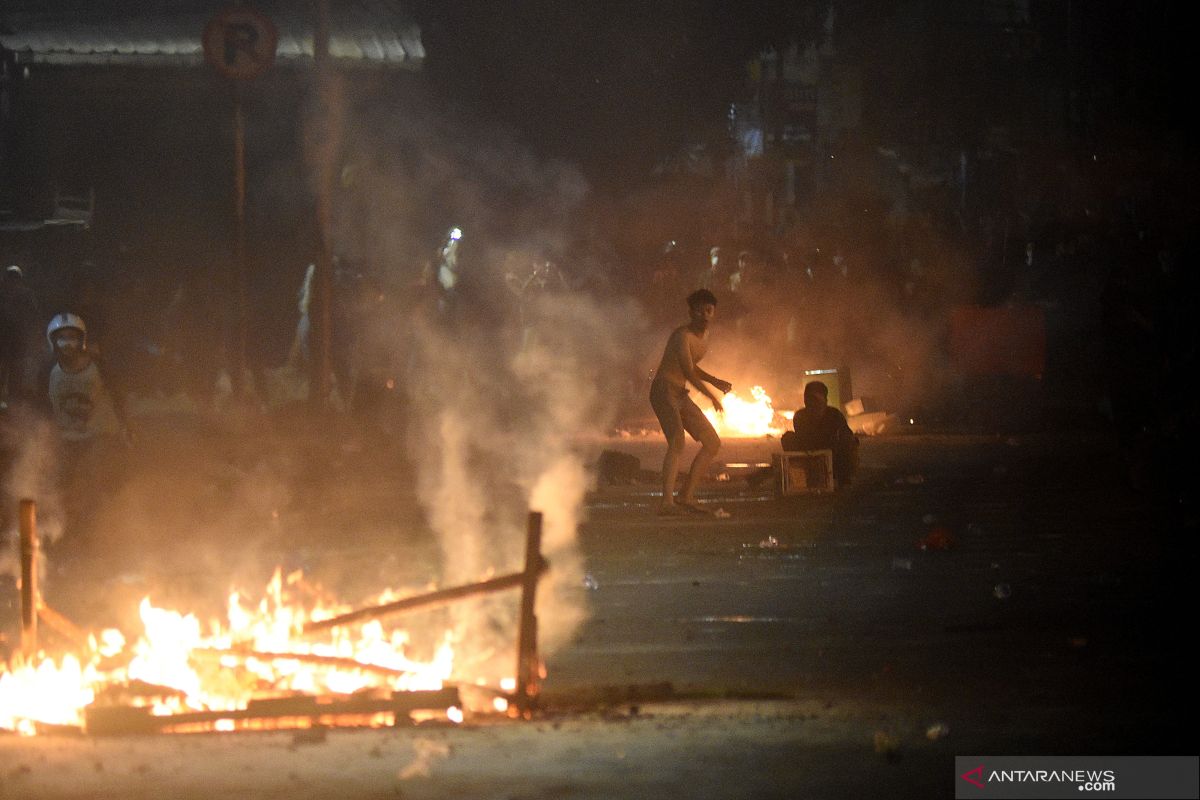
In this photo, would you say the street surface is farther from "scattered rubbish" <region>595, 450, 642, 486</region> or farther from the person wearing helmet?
the person wearing helmet

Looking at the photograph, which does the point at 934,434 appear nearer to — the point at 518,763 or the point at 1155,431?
the point at 1155,431

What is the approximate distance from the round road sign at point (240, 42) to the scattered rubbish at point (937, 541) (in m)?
8.05

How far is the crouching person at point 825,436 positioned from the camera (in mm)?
14586

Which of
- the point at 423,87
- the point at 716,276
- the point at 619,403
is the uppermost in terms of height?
the point at 423,87

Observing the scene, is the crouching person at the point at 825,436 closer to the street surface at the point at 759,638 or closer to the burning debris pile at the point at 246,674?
the street surface at the point at 759,638

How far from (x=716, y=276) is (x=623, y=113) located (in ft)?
10.7

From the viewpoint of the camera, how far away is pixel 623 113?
87.7ft

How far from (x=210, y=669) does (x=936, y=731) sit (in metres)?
3.09

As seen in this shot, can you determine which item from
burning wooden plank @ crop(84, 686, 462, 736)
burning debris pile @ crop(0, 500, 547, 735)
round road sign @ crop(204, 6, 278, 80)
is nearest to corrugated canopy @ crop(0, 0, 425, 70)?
round road sign @ crop(204, 6, 278, 80)

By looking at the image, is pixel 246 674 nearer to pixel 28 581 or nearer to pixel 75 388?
pixel 28 581

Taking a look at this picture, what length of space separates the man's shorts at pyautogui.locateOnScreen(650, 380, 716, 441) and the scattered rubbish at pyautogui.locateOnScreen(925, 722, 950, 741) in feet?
22.2

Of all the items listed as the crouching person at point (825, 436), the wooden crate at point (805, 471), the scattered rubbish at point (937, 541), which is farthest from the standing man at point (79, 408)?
the crouching person at point (825, 436)

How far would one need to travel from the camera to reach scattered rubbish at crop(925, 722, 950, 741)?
20.6 ft

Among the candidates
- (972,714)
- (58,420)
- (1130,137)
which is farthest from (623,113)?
(972,714)
